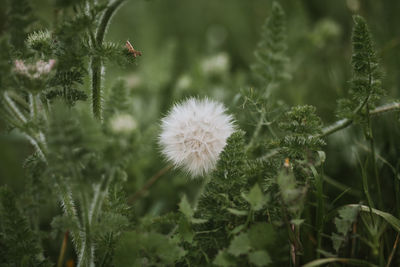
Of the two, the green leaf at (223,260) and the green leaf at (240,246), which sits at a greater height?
the green leaf at (240,246)

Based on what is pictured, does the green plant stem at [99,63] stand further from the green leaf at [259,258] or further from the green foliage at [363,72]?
the green foliage at [363,72]

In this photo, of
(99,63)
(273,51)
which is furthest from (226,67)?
(99,63)

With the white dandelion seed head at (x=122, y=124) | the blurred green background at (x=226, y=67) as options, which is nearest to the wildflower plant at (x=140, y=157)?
the white dandelion seed head at (x=122, y=124)

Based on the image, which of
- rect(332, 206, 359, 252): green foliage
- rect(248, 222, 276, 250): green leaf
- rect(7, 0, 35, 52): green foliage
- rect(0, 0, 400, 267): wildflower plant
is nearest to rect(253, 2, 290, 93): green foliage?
rect(0, 0, 400, 267): wildflower plant

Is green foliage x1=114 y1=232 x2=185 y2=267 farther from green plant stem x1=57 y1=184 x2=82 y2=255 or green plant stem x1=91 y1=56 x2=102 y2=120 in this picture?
green plant stem x1=91 y1=56 x2=102 y2=120

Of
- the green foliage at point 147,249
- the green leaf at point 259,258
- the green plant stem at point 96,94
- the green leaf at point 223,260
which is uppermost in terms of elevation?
the green plant stem at point 96,94

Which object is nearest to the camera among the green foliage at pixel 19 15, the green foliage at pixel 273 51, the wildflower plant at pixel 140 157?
the wildflower plant at pixel 140 157
